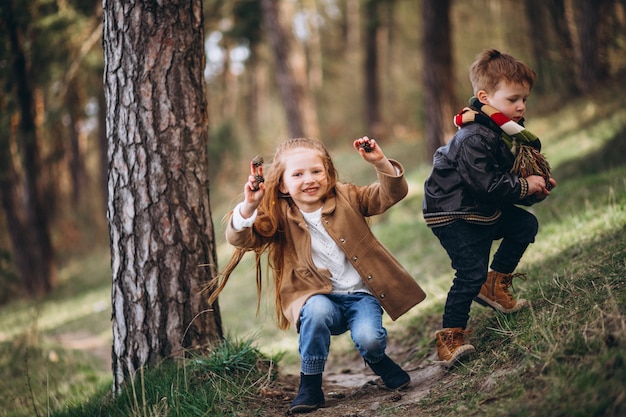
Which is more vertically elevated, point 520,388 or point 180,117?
point 180,117

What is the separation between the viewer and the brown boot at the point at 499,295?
3.69 metres

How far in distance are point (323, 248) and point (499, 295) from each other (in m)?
1.16

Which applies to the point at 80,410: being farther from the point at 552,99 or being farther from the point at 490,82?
the point at 552,99

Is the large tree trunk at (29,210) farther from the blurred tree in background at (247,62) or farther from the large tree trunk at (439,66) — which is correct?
the large tree trunk at (439,66)

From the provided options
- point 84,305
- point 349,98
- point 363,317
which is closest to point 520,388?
point 363,317

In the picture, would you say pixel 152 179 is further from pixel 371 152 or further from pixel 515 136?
pixel 515 136

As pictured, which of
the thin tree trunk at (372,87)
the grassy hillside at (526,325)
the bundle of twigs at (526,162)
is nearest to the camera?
the grassy hillside at (526,325)

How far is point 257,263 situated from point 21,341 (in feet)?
15.0

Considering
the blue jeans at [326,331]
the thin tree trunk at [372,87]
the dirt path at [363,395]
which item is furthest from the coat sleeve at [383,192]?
the thin tree trunk at [372,87]

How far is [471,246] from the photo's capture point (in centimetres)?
345

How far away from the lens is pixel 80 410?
369cm

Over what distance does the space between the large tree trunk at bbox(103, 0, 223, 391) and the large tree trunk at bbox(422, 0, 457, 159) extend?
676cm

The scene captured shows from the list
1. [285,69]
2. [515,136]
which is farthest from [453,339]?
[285,69]

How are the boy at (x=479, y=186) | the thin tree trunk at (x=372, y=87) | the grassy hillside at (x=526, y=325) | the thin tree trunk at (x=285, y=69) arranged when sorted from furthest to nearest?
1. the thin tree trunk at (x=372, y=87)
2. the thin tree trunk at (x=285, y=69)
3. the boy at (x=479, y=186)
4. the grassy hillside at (x=526, y=325)
